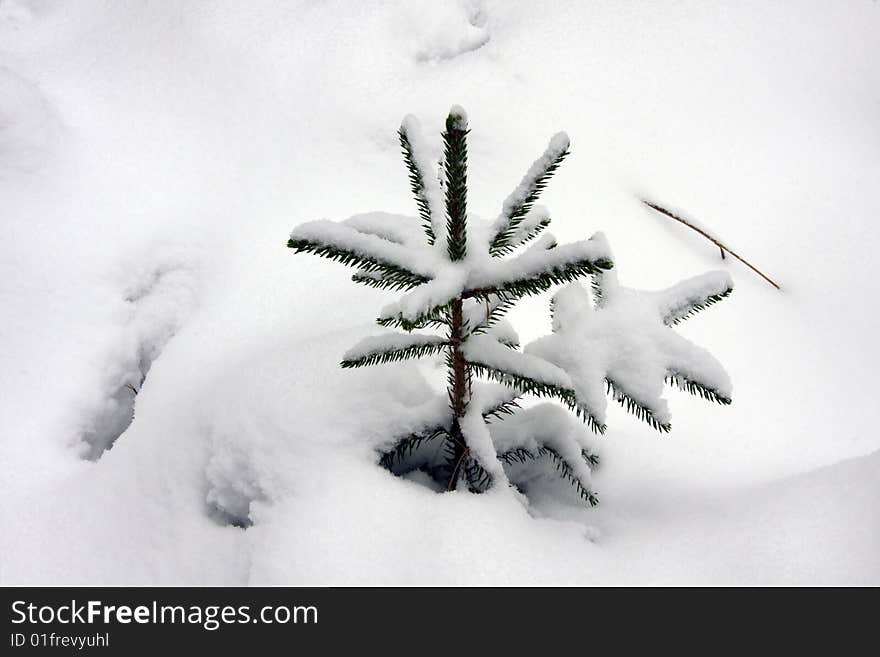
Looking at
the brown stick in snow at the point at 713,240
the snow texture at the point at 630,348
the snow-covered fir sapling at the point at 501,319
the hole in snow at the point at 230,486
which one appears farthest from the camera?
the brown stick in snow at the point at 713,240

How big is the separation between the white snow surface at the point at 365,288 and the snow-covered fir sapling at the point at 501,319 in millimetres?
86

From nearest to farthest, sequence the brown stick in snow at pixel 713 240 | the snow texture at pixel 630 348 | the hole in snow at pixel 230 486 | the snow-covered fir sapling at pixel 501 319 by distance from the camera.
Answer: the snow-covered fir sapling at pixel 501 319, the snow texture at pixel 630 348, the hole in snow at pixel 230 486, the brown stick in snow at pixel 713 240

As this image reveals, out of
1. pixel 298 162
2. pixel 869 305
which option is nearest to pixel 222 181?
pixel 298 162

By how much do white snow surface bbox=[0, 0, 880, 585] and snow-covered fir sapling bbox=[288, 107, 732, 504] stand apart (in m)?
0.09

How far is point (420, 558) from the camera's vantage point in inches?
47.0

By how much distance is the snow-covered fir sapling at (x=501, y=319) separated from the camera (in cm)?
109

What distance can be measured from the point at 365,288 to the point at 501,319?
0.77m

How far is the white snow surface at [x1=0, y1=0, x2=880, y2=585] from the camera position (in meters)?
1.31

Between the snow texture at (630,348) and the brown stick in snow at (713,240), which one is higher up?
the brown stick in snow at (713,240)

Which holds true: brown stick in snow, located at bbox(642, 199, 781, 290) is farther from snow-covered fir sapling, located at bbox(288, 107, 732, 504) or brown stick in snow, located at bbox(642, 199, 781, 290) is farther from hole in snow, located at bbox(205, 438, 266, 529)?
hole in snow, located at bbox(205, 438, 266, 529)

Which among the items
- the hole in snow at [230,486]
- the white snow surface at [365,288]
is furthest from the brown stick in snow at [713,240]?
the hole in snow at [230,486]

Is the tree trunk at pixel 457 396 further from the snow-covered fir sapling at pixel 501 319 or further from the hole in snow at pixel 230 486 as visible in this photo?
the hole in snow at pixel 230 486

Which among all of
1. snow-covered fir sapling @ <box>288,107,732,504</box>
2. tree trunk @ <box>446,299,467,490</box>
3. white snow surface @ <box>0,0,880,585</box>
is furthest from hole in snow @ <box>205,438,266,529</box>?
tree trunk @ <box>446,299,467,490</box>

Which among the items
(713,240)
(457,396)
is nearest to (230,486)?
(457,396)
